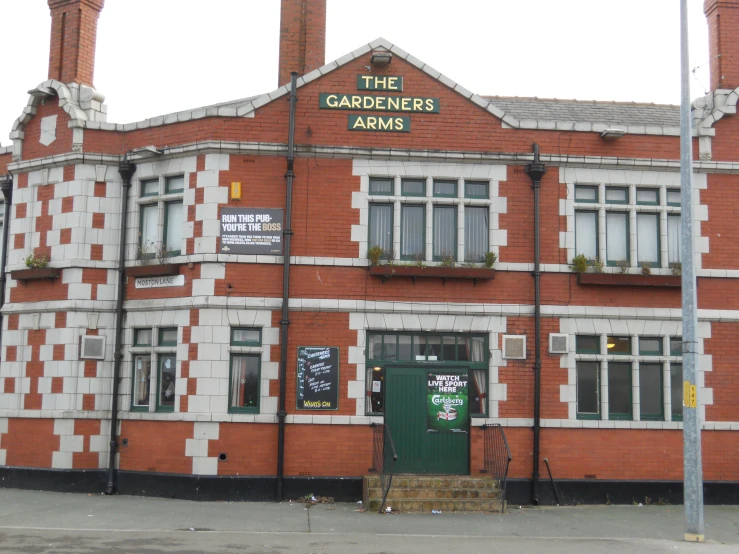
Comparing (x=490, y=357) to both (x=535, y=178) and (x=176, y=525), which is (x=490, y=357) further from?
(x=176, y=525)

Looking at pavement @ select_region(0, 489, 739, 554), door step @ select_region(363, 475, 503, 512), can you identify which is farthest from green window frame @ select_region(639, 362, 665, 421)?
door step @ select_region(363, 475, 503, 512)

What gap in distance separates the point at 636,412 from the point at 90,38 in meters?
13.2

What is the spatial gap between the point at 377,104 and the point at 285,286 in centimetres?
388

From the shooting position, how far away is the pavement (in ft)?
38.2

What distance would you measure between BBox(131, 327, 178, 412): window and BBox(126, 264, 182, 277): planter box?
1026 mm

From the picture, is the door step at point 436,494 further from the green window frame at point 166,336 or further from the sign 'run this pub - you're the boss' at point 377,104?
the sign 'run this pub - you're the boss' at point 377,104

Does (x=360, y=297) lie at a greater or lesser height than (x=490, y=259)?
lesser

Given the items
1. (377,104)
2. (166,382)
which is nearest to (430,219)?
(377,104)

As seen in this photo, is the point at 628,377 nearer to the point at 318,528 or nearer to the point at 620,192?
the point at 620,192

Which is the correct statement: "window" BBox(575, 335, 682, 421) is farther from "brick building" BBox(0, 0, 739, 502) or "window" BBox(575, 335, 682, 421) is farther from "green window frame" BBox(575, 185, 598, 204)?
"green window frame" BBox(575, 185, 598, 204)

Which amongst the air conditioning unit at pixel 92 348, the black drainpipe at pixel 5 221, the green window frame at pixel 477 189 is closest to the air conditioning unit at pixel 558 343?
the green window frame at pixel 477 189

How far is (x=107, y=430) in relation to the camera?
16500 millimetres

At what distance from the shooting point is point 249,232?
16.1m

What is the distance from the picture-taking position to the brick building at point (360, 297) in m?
15.9
